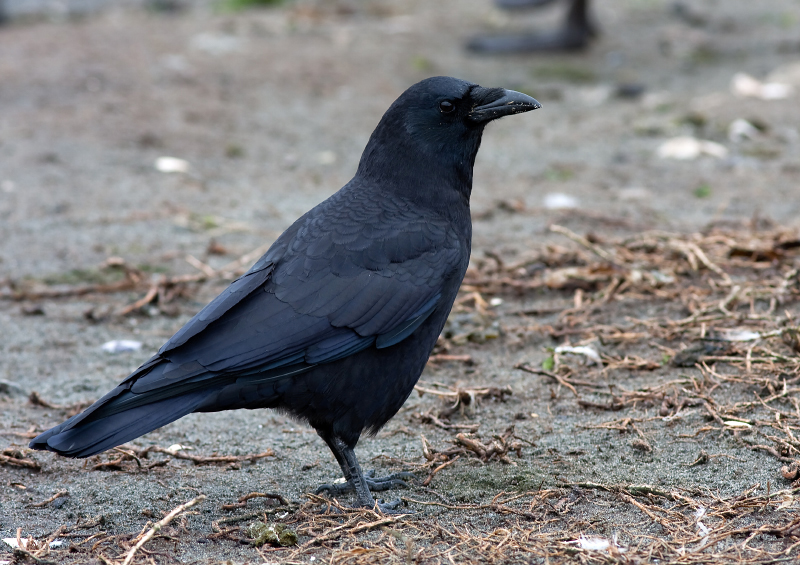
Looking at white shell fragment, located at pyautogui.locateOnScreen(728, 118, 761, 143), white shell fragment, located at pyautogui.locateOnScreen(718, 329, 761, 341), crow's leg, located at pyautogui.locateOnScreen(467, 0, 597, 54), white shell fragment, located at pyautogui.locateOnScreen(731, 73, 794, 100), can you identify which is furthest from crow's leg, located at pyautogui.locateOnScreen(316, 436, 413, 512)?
crow's leg, located at pyautogui.locateOnScreen(467, 0, 597, 54)

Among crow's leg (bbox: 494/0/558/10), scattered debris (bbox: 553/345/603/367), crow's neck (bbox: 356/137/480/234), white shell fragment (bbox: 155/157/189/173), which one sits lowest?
white shell fragment (bbox: 155/157/189/173)

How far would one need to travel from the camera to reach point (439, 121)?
399 cm

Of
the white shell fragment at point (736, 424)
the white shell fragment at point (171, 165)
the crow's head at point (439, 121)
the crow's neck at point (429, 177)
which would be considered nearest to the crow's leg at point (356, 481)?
the crow's neck at point (429, 177)

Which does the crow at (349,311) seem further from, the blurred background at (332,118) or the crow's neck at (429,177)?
the blurred background at (332,118)

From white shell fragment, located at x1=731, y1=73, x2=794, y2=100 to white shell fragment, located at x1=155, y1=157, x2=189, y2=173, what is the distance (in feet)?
18.9

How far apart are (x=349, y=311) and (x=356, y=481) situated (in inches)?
26.9

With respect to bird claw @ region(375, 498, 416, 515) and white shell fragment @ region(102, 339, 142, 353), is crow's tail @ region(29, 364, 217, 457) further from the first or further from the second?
white shell fragment @ region(102, 339, 142, 353)

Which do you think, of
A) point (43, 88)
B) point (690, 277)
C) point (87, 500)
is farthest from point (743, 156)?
point (43, 88)

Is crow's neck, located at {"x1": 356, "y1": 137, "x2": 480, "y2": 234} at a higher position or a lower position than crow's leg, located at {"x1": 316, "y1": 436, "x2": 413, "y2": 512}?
higher

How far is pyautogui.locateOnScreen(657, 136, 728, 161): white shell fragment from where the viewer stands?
8273 mm

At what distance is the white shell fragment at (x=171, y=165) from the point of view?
26.8ft

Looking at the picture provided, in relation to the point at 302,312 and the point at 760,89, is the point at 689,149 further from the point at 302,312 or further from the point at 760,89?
the point at 302,312

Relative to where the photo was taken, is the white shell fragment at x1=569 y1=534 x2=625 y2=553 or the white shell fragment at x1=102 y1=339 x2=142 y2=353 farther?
the white shell fragment at x1=102 y1=339 x2=142 y2=353

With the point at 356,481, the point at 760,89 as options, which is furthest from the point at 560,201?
the point at 356,481
